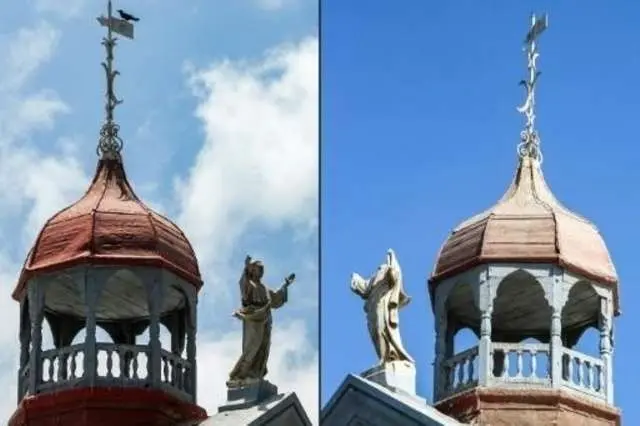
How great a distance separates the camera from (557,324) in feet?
66.6

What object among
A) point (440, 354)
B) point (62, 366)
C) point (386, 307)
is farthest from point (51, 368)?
point (386, 307)

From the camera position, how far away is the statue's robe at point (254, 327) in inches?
742

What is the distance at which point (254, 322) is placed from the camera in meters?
19.2

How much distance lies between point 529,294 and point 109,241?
11.7 ft

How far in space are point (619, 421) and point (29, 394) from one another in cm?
481

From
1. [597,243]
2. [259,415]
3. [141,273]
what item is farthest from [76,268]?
[597,243]

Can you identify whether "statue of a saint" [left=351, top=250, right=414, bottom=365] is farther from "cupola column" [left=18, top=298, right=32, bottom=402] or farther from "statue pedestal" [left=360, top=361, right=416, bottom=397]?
"cupola column" [left=18, top=298, right=32, bottom=402]

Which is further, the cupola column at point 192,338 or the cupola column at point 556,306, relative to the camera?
the cupola column at point 192,338

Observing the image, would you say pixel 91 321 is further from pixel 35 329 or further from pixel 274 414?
pixel 274 414

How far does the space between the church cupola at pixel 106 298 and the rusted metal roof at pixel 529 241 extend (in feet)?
7.38

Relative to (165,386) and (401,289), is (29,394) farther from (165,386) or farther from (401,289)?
(401,289)

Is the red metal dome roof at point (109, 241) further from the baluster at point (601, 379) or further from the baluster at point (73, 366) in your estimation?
the baluster at point (601, 379)

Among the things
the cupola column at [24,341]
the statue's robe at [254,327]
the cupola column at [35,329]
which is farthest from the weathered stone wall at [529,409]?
the cupola column at [24,341]

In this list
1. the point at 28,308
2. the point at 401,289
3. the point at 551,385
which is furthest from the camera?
the point at 28,308
